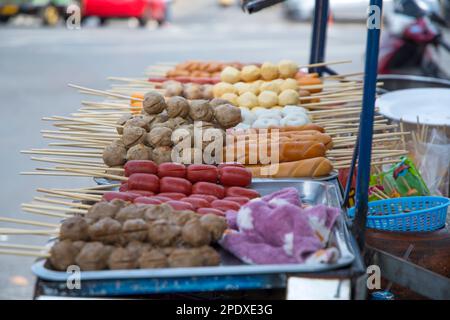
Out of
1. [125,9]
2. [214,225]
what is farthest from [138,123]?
[125,9]

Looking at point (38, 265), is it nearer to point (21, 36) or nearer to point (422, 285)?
point (422, 285)

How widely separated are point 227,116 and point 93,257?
153cm

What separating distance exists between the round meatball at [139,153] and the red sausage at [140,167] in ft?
0.51

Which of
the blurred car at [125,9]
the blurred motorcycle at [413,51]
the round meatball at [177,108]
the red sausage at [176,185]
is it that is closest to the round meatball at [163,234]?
the red sausage at [176,185]

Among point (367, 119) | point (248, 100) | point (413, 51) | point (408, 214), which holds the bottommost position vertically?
point (408, 214)

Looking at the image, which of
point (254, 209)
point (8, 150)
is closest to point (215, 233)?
point (254, 209)

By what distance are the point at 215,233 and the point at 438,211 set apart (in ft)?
3.90

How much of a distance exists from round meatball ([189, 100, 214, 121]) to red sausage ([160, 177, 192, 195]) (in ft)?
2.44

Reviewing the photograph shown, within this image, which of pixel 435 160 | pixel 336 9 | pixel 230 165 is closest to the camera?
pixel 230 165

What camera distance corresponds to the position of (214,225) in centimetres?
230

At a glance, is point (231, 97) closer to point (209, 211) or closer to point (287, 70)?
point (287, 70)

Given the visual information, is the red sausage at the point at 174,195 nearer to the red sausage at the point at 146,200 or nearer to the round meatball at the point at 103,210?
the red sausage at the point at 146,200

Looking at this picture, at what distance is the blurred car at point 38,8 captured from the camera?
19.0 metres

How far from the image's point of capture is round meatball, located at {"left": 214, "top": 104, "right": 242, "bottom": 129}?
11.5 feet
